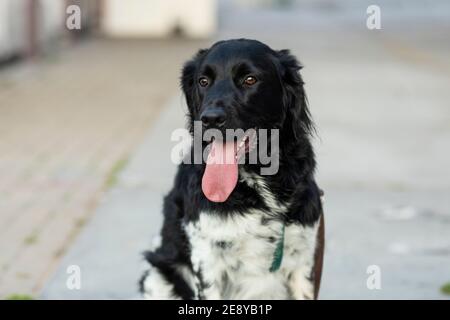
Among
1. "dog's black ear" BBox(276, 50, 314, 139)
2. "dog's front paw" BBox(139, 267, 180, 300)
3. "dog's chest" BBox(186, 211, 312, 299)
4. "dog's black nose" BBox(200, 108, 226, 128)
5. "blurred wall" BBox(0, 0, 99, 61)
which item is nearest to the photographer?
"dog's black nose" BBox(200, 108, 226, 128)

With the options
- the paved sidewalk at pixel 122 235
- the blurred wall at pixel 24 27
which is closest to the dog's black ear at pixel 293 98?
the paved sidewalk at pixel 122 235

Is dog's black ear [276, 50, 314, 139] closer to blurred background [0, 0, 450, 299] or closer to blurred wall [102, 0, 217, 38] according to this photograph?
blurred background [0, 0, 450, 299]

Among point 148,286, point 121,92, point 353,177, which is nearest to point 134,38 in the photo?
point 121,92

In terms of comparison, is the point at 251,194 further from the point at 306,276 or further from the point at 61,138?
the point at 61,138

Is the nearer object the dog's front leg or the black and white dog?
the black and white dog

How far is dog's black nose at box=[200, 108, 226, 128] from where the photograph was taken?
4.22m

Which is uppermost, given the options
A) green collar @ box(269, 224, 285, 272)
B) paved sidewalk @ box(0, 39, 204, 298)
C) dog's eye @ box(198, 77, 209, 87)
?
dog's eye @ box(198, 77, 209, 87)

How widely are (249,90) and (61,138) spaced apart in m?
6.75

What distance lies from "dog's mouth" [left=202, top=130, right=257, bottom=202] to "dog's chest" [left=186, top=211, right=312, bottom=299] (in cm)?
19

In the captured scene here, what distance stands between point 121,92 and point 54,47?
726cm

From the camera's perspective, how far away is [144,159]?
9469 mm

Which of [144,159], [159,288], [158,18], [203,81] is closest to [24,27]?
[158,18]

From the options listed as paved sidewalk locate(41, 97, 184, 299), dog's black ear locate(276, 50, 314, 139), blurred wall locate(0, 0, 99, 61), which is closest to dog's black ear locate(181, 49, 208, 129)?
dog's black ear locate(276, 50, 314, 139)
